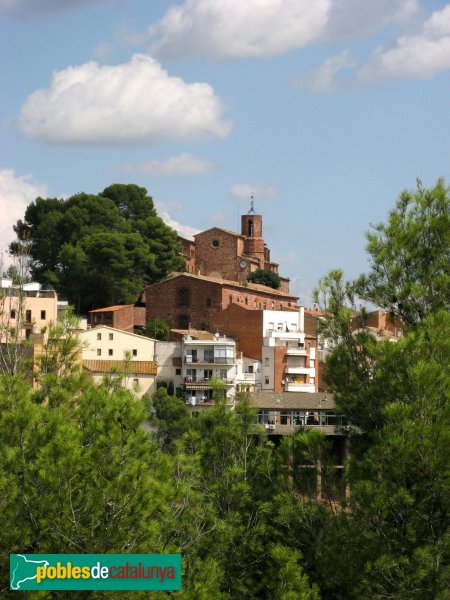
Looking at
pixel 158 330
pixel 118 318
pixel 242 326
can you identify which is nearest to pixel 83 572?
pixel 242 326

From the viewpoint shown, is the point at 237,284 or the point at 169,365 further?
the point at 237,284

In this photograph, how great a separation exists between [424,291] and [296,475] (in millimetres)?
3431

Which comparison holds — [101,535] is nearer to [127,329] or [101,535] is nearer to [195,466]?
[195,466]

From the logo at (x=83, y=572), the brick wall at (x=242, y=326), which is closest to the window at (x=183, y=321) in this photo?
the brick wall at (x=242, y=326)

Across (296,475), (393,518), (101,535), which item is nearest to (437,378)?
(393,518)

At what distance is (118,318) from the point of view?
60.6 m

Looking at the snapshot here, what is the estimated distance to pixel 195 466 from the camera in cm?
1923

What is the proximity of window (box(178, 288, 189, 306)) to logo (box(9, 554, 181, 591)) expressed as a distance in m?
46.2

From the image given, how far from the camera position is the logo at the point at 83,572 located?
622 inches

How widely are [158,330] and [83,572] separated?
144 ft

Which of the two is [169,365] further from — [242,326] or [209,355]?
[242,326]

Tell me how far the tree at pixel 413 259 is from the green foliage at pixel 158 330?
130 ft

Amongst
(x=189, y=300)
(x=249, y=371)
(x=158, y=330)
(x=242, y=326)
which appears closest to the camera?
(x=249, y=371)

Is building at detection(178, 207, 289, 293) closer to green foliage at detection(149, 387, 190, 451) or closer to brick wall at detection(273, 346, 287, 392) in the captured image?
brick wall at detection(273, 346, 287, 392)
